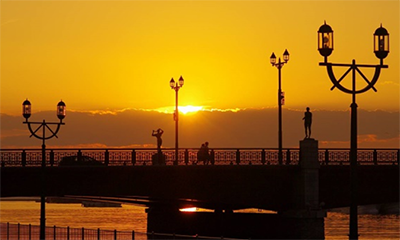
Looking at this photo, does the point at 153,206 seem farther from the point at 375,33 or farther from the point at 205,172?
the point at 375,33

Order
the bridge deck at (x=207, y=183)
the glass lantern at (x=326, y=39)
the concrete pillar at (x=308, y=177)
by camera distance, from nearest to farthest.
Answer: the glass lantern at (x=326, y=39) → the bridge deck at (x=207, y=183) → the concrete pillar at (x=308, y=177)

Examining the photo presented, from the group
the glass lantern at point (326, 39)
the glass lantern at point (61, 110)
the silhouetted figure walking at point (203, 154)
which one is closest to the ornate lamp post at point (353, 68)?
the glass lantern at point (326, 39)

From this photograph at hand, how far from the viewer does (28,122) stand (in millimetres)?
53688

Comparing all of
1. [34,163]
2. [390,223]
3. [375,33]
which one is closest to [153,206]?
[34,163]

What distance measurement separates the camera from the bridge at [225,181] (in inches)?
2398

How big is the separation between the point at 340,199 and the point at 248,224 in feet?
22.5

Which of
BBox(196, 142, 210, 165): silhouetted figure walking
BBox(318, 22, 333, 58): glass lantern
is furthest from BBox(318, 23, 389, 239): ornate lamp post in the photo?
BBox(196, 142, 210, 165): silhouetted figure walking

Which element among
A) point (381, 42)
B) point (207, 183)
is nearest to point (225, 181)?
point (207, 183)

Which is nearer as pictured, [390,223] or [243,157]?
[243,157]

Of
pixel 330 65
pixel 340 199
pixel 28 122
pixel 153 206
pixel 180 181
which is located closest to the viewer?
pixel 330 65

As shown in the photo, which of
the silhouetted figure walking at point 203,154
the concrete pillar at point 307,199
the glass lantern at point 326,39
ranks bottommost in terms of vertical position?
the concrete pillar at point 307,199

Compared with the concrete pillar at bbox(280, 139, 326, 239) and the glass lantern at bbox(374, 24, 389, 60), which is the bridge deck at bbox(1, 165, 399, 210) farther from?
the glass lantern at bbox(374, 24, 389, 60)

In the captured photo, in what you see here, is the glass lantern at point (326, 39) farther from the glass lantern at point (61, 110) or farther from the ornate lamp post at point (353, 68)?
the glass lantern at point (61, 110)

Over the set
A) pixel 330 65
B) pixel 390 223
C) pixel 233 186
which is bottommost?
pixel 390 223
